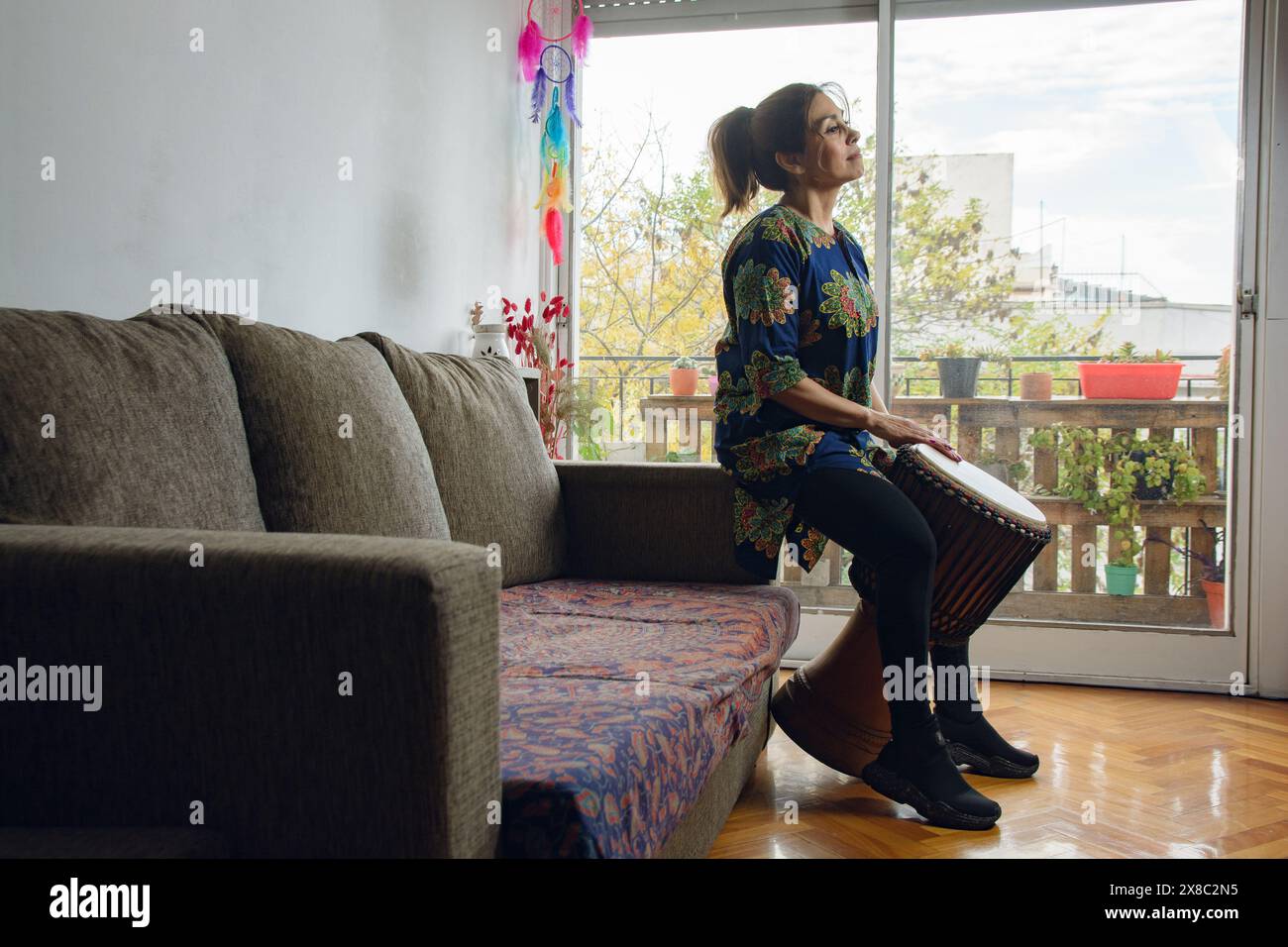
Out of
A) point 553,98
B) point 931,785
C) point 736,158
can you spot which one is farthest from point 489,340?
point 931,785

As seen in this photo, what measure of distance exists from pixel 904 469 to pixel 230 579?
5.28 feet

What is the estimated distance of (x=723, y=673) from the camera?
1.60 meters

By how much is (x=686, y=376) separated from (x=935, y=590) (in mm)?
1732

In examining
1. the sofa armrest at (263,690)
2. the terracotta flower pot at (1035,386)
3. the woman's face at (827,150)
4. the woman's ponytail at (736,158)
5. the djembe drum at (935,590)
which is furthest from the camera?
the terracotta flower pot at (1035,386)

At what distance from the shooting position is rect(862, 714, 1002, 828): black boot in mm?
2057

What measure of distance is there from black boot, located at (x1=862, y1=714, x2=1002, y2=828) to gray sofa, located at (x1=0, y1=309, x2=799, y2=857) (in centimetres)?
49

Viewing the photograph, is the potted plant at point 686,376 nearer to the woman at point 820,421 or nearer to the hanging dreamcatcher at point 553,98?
the hanging dreamcatcher at point 553,98

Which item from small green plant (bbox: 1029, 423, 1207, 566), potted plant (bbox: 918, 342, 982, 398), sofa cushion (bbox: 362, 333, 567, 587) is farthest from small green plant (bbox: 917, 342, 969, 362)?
sofa cushion (bbox: 362, 333, 567, 587)

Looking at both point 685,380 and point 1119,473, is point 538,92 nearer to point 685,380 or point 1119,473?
point 685,380

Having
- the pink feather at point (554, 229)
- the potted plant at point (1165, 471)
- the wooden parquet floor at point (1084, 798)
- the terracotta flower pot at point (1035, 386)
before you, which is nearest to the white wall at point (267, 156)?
the pink feather at point (554, 229)

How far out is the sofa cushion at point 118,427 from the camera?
114 cm

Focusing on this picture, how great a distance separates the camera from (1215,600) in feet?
11.2

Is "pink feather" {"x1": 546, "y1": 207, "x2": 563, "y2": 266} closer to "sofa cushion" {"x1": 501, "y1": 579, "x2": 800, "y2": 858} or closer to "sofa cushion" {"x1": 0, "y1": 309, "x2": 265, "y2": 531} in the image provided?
"sofa cushion" {"x1": 501, "y1": 579, "x2": 800, "y2": 858}

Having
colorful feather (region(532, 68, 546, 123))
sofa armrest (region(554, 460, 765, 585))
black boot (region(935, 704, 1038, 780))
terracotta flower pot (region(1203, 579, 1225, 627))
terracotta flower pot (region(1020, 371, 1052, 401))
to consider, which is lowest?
black boot (region(935, 704, 1038, 780))
